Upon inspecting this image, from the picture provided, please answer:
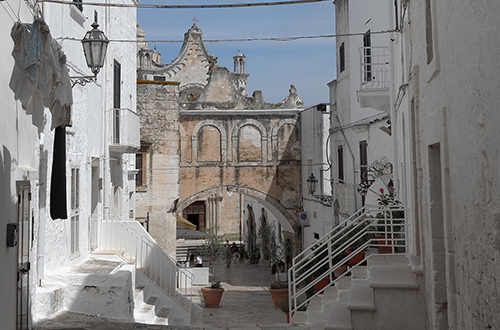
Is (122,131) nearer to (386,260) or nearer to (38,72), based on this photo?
(386,260)

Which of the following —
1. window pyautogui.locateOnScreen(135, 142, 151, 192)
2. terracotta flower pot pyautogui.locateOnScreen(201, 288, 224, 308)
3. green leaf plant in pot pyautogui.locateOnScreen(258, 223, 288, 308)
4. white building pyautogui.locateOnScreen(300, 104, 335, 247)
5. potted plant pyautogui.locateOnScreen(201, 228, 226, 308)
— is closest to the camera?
terracotta flower pot pyautogui.locateOnScreen(201, 288, 224, 308)

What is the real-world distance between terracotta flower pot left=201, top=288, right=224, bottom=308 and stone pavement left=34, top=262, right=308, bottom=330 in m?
0.22

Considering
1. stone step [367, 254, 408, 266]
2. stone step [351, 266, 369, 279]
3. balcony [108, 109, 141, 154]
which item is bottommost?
stone step [351, 266, 369, 279]

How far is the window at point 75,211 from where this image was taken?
1188cm

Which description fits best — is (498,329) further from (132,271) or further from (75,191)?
(75,191)

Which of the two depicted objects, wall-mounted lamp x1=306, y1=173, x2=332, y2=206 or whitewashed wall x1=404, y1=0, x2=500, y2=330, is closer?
whitewashed wall x1=404, y1=0, x2=500, y2=330

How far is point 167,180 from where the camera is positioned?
2452cm

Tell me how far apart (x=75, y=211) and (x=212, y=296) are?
7.58 meters

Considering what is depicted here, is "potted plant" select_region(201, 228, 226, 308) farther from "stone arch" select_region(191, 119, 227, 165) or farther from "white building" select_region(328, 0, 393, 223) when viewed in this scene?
"white building" select_region(328, 0, 393, 223)

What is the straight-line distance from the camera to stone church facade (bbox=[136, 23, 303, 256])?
24281 millimetres

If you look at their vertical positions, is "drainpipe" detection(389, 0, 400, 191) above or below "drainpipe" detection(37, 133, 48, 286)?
above

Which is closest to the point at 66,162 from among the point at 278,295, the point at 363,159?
the point at 363,159

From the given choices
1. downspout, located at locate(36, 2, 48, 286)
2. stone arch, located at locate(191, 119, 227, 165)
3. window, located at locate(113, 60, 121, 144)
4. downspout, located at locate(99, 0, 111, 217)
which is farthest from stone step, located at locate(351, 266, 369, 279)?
stone arch, located at locate(191, 119, 227, 165)

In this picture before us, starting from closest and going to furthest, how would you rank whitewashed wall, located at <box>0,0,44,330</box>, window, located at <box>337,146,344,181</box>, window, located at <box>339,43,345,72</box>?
whitewashed wall, located at <box>0,0,44,330</box>, window, located at <box>339,43,345,72</box>, window, located at <box>337,146,344,181</box>
